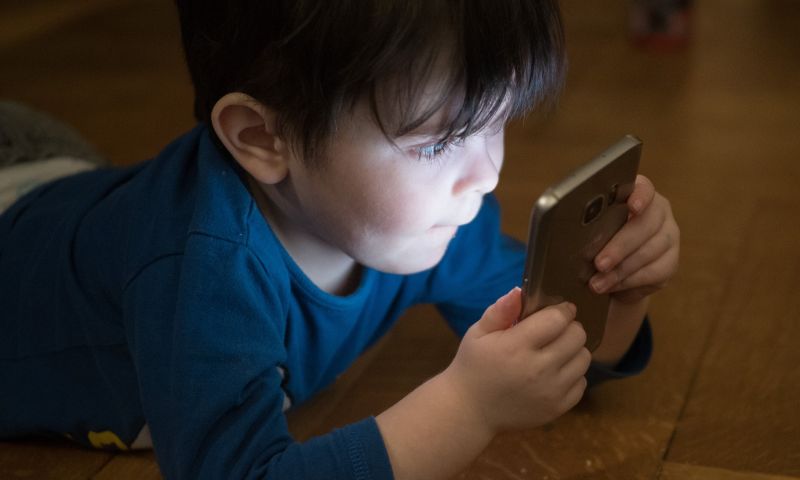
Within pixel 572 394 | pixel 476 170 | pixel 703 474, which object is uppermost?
pixel 476 170

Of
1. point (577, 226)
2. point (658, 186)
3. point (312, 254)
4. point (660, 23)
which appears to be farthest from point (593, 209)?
point (660, 23)

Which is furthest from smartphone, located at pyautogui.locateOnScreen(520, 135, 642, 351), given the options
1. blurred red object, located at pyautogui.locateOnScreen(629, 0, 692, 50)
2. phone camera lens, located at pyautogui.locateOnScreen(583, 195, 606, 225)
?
blurred red object, located at pyautogui.locateOnScreen(629, 0, 692, 50)

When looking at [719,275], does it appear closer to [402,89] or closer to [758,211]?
[758,211]

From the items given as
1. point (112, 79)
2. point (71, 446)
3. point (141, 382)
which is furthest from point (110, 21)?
point (141, 382)

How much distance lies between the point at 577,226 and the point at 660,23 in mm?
1175

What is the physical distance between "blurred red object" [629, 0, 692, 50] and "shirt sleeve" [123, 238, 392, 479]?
118cm

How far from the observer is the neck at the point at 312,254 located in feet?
2.31

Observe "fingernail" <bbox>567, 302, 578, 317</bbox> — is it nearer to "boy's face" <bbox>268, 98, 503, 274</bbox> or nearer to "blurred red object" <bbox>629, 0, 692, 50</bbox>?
"boy's face" <bbox>268, 98, 503, 274</bbox>

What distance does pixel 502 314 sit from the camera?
0.58 metres

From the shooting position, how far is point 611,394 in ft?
2.56

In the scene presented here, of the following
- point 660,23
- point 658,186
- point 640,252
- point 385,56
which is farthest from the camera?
point 660,23

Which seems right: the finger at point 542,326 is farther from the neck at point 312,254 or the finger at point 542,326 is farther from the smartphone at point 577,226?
the neck at point 312,254

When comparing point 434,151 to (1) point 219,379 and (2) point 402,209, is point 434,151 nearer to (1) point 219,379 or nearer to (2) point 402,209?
(2) point 402,209

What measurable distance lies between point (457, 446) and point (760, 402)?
0.93ft
